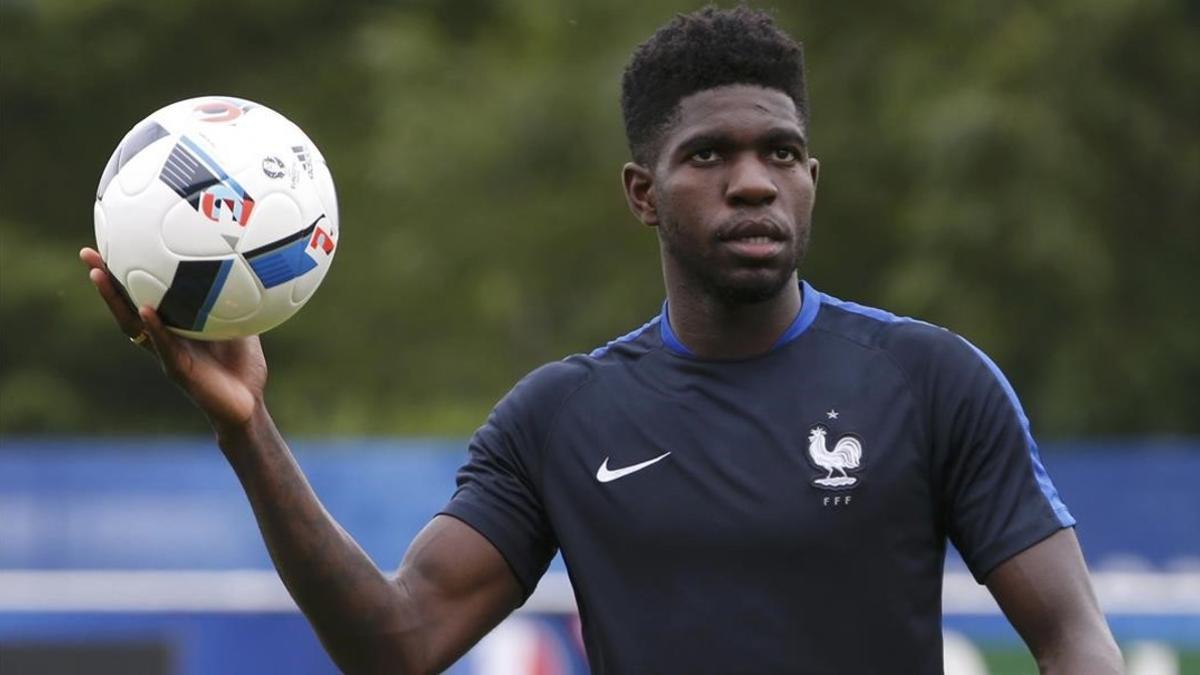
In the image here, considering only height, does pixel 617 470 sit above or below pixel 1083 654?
above

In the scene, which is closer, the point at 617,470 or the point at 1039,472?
the point at 1039,472

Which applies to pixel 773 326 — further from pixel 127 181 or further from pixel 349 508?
pixel 349 508

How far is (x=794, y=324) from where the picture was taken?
14.7 feet

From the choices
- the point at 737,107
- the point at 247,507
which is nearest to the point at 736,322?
the point at 737,107

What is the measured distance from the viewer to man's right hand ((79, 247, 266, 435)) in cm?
417

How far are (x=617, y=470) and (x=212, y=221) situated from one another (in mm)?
940

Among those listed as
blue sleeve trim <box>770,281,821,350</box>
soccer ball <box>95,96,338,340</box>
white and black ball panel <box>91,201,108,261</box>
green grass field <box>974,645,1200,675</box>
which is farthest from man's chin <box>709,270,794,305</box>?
green grass field <box>974,645,1200,675</box>

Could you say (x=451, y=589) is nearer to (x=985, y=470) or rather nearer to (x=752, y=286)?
(x=752, y=286)

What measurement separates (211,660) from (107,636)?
1.77 feet

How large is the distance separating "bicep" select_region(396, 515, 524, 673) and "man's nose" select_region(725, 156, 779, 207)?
88 cm

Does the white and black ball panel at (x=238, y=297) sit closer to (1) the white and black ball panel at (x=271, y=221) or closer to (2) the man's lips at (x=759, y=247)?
(1) the white and black ball panel at (x=271, y=221)

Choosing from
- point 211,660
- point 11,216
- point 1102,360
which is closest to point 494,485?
point 211,660

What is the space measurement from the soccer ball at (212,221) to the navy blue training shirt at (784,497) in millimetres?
643

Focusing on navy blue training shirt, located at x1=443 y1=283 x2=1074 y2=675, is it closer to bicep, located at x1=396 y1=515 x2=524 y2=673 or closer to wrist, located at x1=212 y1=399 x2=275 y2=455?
bicep, located at x1=396 y1=515 x2=524 y2=673
